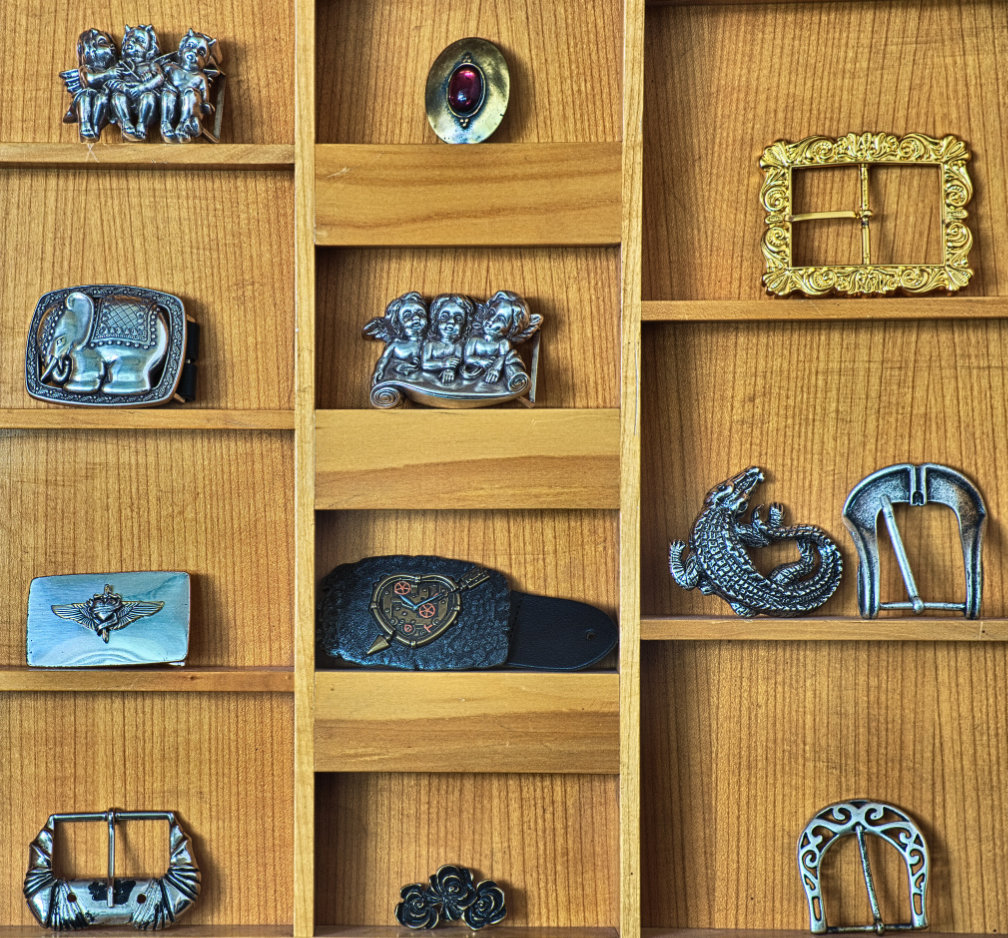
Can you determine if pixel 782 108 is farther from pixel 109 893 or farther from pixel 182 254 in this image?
pixel 109 893

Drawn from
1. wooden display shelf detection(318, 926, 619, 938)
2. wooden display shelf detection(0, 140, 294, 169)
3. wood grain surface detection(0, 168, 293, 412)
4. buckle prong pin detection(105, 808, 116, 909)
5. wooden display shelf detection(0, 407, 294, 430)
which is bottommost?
wooden display shelf detection(318, 926, 619, 938)

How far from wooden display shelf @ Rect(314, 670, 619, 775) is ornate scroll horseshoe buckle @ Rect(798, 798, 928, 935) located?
0.80ft

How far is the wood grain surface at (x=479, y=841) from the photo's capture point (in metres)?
1.25

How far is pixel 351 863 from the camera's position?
1.26 m

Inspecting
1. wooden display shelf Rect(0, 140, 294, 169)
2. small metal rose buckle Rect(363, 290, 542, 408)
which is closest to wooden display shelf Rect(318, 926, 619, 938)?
small metal rose buckle Rect(363, 290, 542, 408)

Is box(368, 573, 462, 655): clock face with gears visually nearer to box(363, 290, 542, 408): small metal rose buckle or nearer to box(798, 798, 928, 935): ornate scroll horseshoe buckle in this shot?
box(363, 290, 542, 408): small metal rose buckle

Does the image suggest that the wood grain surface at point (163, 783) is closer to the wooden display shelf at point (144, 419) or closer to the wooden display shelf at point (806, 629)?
the wooden display shelf at point (144, 419)

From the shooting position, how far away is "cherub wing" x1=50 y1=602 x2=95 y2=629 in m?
1.23

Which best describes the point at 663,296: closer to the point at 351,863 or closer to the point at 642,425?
the point at 642,425

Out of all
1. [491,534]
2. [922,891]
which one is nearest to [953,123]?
[491,534]

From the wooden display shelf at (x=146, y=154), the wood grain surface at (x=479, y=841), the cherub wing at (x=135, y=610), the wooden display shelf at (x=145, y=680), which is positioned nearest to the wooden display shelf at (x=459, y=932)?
the wood grain surface at (x=479, y=841)

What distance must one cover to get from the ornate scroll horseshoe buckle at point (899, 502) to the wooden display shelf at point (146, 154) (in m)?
0.76

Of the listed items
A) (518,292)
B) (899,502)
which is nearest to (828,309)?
(899,502)

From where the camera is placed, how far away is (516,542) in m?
1.27
